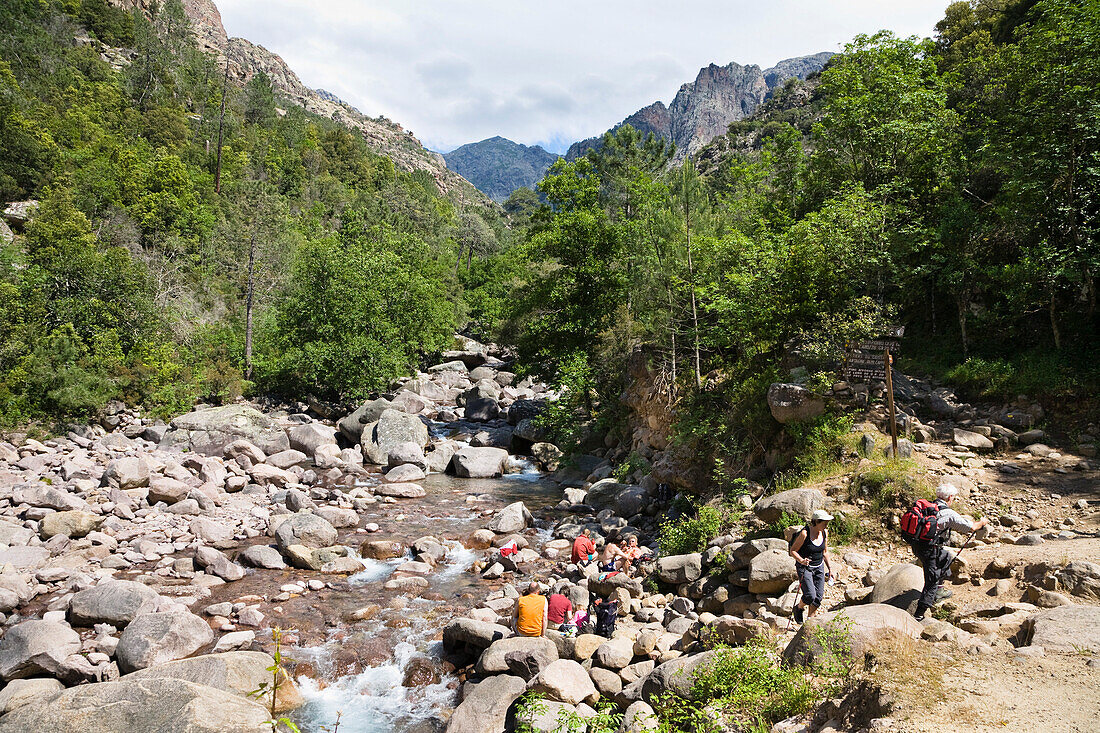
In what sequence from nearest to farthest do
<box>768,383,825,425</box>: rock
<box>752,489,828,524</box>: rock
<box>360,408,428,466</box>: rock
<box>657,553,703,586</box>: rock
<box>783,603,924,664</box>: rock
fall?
<box>783,603,924,664</box>: rock < <box>752,489,828,524</box>: rock < <box>657,553,703,586</box>: rock < <box>768,383,825,425</box>: rock < <box>360,408,428,466</box>: rock

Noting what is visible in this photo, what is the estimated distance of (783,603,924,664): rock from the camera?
6.35 m

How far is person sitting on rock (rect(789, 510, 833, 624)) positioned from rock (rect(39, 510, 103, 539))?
16.0 m

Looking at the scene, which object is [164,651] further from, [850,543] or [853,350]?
[853,350]

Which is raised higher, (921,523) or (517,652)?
(921,523)

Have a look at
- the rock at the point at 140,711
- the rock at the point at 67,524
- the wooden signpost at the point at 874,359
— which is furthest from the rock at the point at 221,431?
the wooden signpost at the point at 874,359

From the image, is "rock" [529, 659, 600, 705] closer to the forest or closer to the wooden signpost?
the wooden signpost

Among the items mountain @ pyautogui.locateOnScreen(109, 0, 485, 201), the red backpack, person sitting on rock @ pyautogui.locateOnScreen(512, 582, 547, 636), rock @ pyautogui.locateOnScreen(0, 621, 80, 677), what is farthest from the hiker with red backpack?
mountain @ pyautogui.locateOnScreen(109, 0, 485, 201)

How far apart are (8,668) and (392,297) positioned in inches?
1145

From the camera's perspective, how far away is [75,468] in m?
17.0

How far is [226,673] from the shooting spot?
801 cm

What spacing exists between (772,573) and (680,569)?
2.31 metres

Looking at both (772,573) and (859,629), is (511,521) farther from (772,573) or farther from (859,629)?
(859,629)

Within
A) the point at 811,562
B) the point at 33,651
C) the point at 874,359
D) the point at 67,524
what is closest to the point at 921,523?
the point at 811,562

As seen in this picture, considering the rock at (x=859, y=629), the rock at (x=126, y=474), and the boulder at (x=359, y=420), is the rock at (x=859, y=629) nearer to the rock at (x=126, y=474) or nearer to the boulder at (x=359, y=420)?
the rock at (x=126, y=474)
